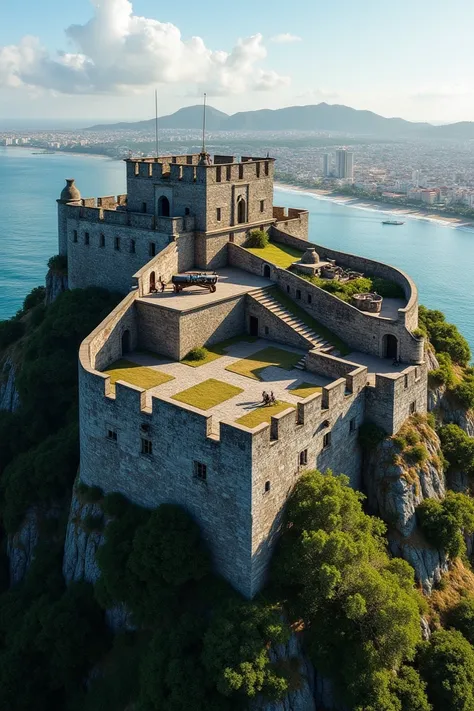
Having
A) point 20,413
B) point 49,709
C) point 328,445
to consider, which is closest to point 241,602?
point 328,445

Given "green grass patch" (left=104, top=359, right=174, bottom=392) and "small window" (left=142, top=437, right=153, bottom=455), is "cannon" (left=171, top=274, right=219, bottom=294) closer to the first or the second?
"green grass patch" (left=104, top=359, right=174, bottom=392)

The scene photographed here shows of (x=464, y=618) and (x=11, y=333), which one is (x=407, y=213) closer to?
(x=11, y=333)

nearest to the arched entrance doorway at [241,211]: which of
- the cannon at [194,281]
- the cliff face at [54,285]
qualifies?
the cannon at [194,281]

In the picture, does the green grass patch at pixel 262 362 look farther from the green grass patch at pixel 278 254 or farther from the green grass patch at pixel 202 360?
the green grass patch at pixel 278 254

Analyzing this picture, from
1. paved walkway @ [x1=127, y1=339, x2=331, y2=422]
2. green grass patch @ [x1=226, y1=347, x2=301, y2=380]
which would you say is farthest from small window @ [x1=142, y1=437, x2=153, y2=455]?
green grass patch @ [x1=226, y1=347, x2=301, y2=380]

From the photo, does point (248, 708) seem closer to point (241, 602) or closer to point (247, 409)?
point (241, 602)

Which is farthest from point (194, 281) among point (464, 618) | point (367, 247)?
point (367, 247)
